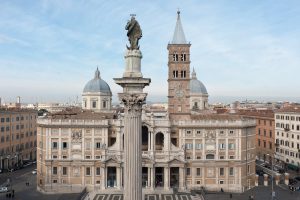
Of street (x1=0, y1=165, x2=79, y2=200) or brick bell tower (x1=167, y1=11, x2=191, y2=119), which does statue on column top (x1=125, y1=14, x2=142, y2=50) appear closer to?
street (x1=0, y1=165, x2=79, y2=200)

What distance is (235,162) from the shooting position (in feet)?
215

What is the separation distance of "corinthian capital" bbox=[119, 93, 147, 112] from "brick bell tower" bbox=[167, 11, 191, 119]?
159 feet

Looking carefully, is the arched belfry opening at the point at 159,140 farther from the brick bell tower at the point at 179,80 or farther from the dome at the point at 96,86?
the dome at the point at 96,86

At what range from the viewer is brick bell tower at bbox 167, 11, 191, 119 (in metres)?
69.4

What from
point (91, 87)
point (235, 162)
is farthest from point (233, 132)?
point (91, 87)

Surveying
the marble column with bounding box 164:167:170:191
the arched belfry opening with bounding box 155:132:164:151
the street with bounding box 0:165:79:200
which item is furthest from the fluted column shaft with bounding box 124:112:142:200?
the arched belfry opening with bounding box 155:132:164:151

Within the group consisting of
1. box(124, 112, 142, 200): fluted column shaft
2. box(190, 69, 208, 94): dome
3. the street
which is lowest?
the street

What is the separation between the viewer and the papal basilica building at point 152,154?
6406 cm

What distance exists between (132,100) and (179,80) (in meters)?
49.1

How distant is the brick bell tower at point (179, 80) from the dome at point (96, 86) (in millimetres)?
26039

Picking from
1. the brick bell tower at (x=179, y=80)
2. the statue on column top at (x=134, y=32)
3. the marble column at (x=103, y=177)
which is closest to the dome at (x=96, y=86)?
the brick bell tower at (x=179, y=80)

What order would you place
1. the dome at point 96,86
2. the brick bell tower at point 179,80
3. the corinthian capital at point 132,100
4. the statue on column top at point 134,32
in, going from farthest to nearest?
the dome at point 96,86
the brick bell tower at point 179,80
the statue on column top at point 134,32
the corinthian capital at point 132,100

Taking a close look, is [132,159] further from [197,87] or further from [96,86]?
[197,87]

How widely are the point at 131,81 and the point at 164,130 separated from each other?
148ft
